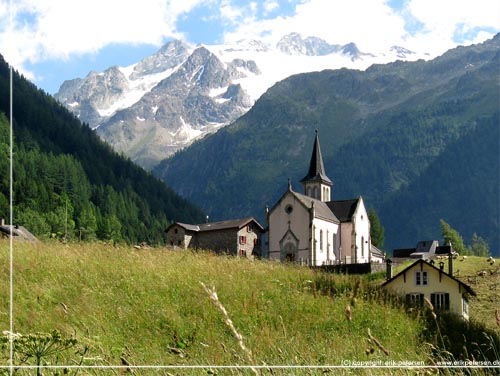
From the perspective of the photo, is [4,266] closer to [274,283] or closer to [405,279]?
[274,283]

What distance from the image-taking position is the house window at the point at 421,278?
45750mm

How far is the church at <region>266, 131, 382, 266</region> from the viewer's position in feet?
278

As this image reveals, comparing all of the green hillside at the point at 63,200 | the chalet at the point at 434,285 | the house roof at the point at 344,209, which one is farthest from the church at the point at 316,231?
the green hillside at the point at 63,200

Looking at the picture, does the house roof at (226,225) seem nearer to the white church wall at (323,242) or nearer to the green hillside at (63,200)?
the white church wall at (323,242)

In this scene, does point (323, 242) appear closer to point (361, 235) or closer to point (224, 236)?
point (361, 235)

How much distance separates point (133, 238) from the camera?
166250 mm

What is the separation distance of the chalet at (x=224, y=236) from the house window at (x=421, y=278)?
39.7 metres

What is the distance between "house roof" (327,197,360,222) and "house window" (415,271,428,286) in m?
45.6

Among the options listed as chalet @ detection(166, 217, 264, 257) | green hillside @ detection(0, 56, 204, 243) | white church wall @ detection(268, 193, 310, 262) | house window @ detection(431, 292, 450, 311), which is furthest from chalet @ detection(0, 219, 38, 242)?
green hillside @ detection(0, 56, 204, 243)

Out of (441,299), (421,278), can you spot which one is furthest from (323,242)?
(441,299)

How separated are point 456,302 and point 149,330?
1151 inches

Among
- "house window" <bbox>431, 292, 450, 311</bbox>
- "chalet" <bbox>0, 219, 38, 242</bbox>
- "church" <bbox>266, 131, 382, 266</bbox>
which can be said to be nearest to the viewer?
"chalet" <bbox>0, 219, 38, 242</bbox>

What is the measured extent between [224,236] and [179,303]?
67.6 m

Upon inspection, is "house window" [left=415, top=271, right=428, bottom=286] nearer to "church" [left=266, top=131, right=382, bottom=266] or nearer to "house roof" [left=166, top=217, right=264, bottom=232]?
"church" [left=266, top=131, right=382, bottom=266]
